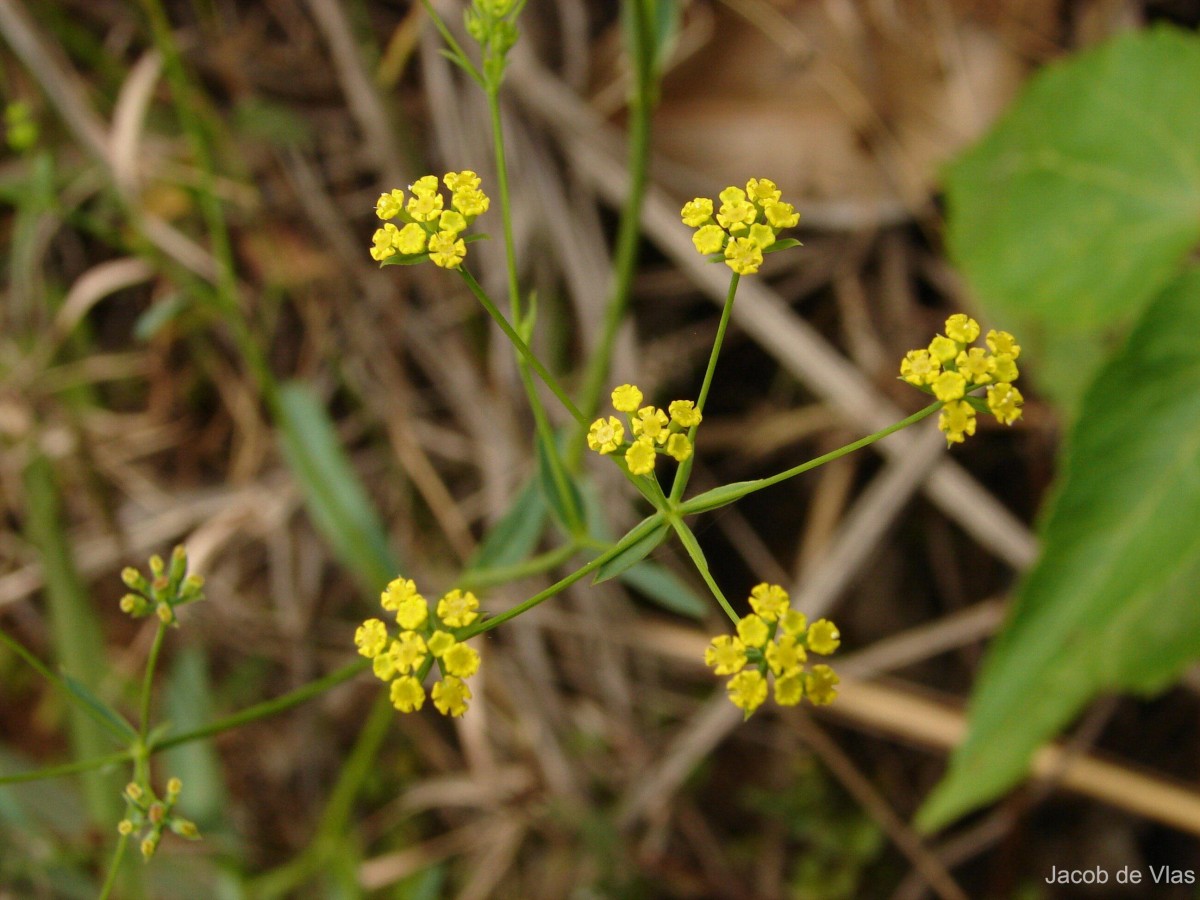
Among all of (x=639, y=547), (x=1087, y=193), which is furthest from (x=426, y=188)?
(x=1087, y=193)

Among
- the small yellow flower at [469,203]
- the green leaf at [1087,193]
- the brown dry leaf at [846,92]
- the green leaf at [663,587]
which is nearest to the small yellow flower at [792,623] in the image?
the green leaf at [663,587]

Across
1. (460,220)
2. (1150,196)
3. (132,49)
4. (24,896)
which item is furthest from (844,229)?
(24,896)

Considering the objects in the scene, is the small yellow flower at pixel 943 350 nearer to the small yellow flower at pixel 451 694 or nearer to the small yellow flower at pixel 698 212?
the small yellow flower at pixel 698 212

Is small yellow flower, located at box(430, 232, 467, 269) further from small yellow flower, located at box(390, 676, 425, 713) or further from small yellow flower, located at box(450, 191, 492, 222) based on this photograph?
small yellow flower, located at box(390, 676, 425, 713)

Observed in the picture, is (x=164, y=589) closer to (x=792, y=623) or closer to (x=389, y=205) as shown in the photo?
(x=389, y=205)

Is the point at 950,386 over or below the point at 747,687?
over

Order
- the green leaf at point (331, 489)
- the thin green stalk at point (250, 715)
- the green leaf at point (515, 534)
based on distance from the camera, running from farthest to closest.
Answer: the green leaf at point (331, 489) → the green leaf at point (515, 534) → the thin green stalk at point (250, 715)
